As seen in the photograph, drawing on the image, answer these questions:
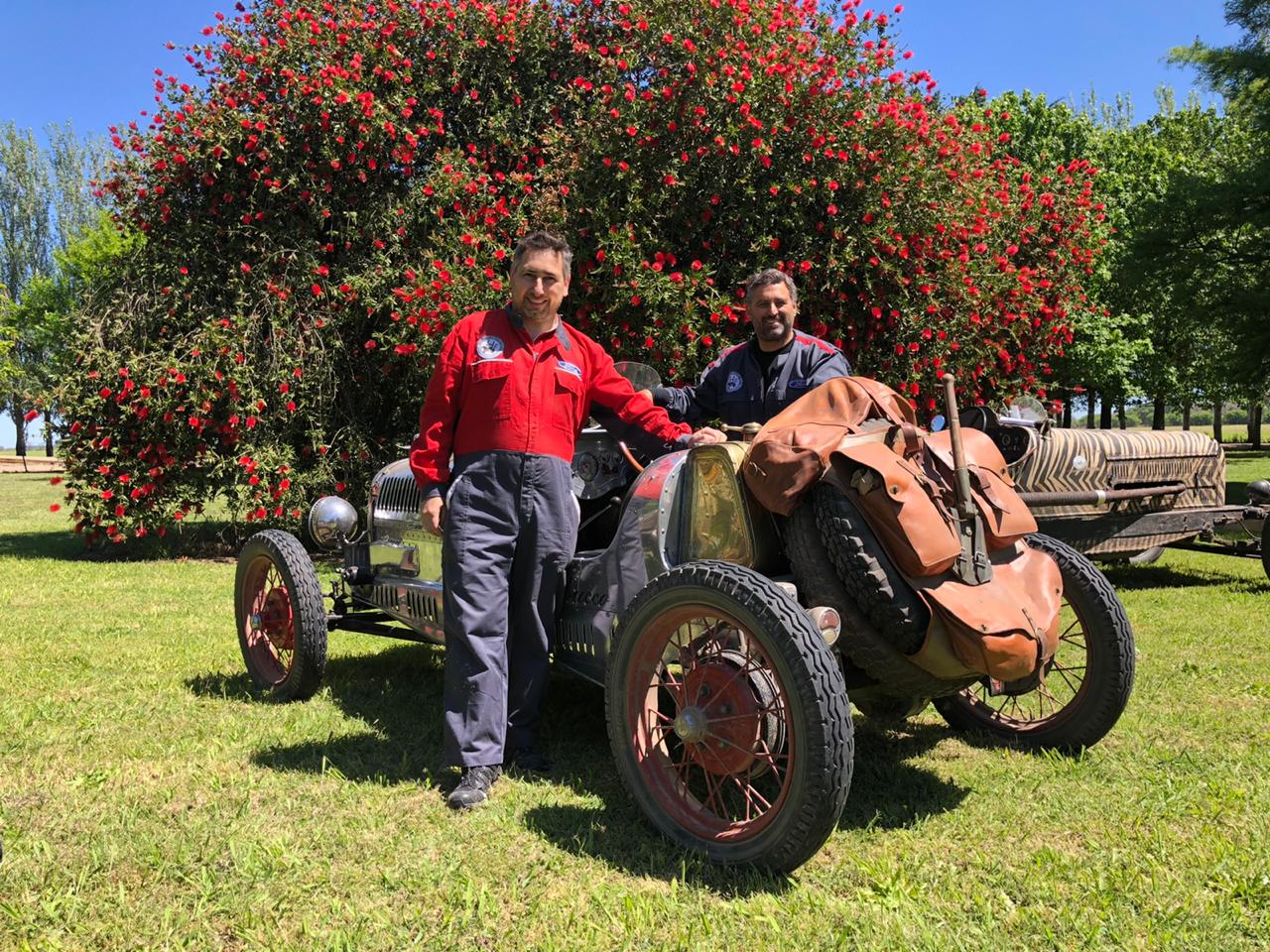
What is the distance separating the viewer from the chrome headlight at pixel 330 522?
4891 mm

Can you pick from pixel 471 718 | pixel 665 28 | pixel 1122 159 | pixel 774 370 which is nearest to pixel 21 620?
pixel 471 718

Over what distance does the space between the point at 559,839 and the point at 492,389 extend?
1.51 m

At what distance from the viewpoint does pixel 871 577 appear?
269 centimetres

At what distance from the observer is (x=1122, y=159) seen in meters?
26.5

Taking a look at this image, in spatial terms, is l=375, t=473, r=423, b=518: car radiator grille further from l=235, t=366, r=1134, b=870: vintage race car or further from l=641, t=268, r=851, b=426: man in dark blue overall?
l=641, t=268, r=851, b=426: man in dark blue overall

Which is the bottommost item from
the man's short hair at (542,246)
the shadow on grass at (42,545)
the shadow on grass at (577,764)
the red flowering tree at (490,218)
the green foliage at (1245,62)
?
the shadow on grass at (42,545)

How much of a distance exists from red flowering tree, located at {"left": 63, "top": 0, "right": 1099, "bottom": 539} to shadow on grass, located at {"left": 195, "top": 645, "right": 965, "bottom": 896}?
4304mm

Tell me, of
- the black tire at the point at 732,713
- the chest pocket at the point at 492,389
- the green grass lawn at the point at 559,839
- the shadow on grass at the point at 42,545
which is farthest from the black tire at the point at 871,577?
the shadow on grass at the point at 42,545

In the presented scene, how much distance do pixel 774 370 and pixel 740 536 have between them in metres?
1.07

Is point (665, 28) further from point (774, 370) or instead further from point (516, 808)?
point (516, 808)

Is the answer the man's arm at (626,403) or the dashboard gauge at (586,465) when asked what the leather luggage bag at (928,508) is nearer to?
the man's arm at (626,403)

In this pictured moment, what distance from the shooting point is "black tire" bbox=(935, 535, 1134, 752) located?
10.5 feet

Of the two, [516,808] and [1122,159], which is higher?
[1122,159]

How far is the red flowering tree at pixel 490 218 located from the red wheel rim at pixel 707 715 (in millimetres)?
5486
